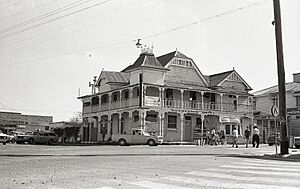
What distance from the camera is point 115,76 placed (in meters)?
47.6

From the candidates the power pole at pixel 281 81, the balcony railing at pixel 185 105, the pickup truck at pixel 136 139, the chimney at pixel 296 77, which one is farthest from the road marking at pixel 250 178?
the chimney at pixel 296 77

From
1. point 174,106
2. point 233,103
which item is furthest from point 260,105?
point 174,106

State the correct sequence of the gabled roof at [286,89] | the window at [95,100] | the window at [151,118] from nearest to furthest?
the window at [151,118], the gabled roof at [286,89], the window at [95,100]

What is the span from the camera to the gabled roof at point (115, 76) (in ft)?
154

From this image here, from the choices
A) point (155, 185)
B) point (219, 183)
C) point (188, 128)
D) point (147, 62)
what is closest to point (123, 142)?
point (147, 62)

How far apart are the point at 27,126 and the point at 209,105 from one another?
5045 centimetres

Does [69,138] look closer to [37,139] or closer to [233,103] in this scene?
[37,139]

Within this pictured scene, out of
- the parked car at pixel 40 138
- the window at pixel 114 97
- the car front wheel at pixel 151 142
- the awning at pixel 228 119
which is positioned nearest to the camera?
the car front wheel at pixel 151 142

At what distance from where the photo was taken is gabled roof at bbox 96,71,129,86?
4689 centimetres

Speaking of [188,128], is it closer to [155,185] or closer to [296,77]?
[296,77]

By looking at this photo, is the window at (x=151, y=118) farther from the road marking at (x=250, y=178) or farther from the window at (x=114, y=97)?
the road marking at (x=250, y=178)

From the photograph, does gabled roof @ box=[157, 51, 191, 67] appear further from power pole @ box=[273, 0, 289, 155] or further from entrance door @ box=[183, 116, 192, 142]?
power pole @ box=[273, 0, 289, 155]

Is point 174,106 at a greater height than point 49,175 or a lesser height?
greater

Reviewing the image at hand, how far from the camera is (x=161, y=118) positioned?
40031 millimetres
